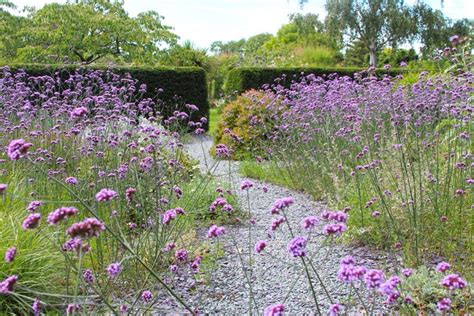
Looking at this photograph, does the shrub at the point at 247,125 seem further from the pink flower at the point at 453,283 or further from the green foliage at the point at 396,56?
the green foliage at the point at 396,56

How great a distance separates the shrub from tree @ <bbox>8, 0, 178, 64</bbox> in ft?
37.8

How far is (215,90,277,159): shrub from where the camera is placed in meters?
9.62

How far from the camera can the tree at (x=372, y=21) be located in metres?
34.1

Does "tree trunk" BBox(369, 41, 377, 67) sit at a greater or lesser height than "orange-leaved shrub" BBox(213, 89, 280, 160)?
greater

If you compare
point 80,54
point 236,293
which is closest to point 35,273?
point 236,293

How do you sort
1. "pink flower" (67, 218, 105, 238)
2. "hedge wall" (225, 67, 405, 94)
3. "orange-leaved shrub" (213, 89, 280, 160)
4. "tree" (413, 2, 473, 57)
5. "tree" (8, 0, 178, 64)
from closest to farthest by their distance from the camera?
"pink flower" (67, 218, 105, 238), "orange-leaved shrub" (213, 89, 280, 160), "hedge wall" (225, 67, 405, 94), "tree" (8, 0, 178, 64), "tree" (413, 2, 473, 57)

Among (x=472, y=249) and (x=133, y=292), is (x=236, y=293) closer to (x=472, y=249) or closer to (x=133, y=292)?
(x=133, y=292)

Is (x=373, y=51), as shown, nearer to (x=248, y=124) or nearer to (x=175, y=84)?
(x=175, y=84)

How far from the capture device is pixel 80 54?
21.6m

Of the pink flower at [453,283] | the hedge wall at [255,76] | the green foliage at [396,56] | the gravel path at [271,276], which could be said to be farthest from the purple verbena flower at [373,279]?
the green foliage at [396,56]

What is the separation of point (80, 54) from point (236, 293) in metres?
20.0

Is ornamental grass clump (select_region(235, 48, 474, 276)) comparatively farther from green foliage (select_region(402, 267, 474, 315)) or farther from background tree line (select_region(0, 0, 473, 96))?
background tree line (select_region(0, 0, 473, 96))

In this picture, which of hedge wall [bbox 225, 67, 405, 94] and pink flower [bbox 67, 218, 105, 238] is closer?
pink flower [bbox 67, 218, 105, 238]

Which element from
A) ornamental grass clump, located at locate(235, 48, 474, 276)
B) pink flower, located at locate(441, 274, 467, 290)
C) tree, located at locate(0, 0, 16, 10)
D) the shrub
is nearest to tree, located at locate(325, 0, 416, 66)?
tree, located at locate(0, 0, 16, 10)
